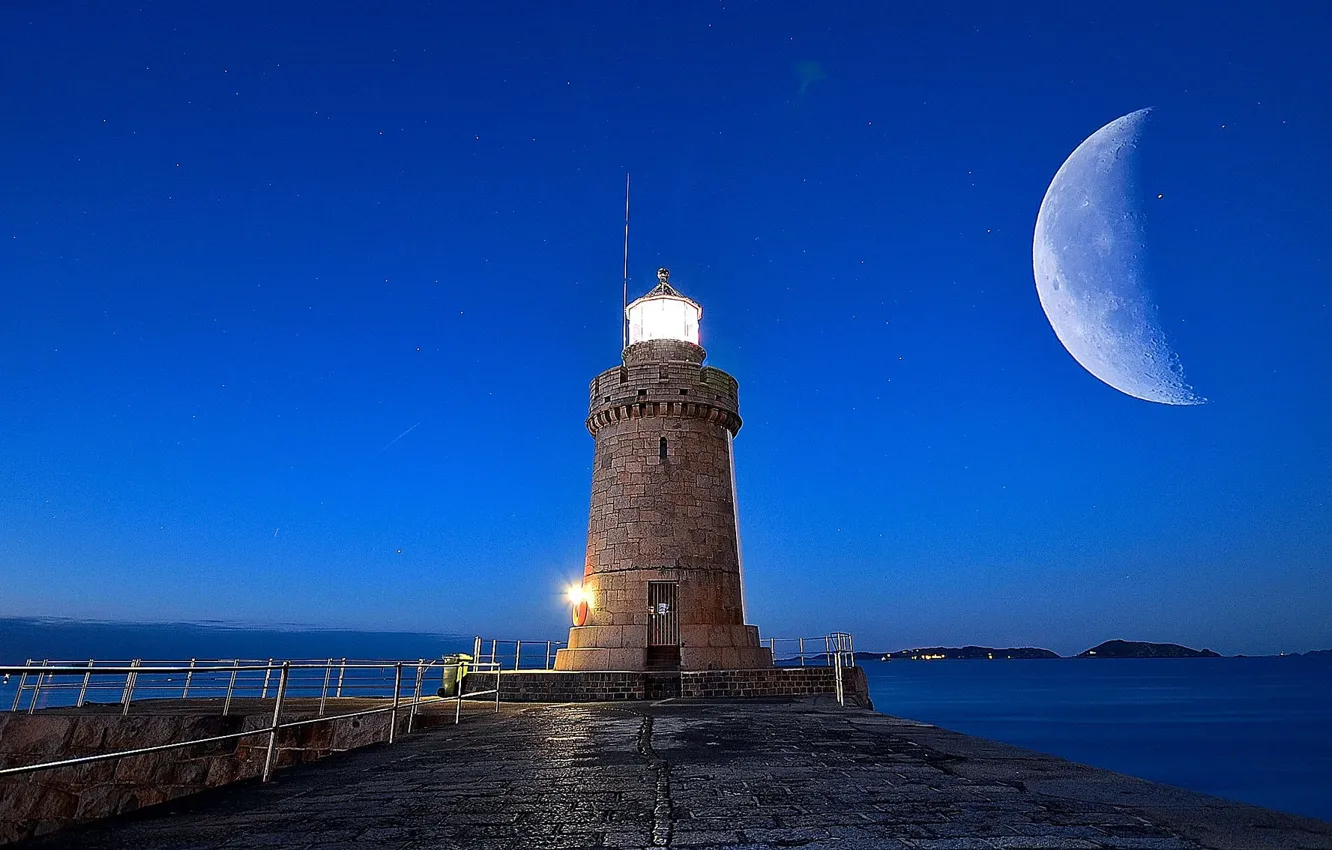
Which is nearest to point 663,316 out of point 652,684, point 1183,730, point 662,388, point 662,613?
point 662,388

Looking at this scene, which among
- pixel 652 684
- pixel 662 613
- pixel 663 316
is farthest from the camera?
pixel 663 316

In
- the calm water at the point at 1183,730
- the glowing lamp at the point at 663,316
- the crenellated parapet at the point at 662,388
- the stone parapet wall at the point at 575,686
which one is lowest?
the calm water at the point at 1183,730

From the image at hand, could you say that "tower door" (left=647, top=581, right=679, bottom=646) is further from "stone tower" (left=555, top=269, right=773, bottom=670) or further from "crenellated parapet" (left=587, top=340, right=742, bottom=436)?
"crenellated parapet" (left=587, top=340, right=742, bottom=436)

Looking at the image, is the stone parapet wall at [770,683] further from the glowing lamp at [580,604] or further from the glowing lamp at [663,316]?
the glowing lamp at [663,316]

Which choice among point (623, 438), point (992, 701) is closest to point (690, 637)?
point (623, 438)

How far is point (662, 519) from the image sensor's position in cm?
1969

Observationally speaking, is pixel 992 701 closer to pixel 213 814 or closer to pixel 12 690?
pixel 213 814

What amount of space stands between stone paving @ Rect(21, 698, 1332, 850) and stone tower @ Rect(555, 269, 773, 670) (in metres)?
11.2

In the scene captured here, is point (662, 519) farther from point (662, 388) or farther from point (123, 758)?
point (123, 758)

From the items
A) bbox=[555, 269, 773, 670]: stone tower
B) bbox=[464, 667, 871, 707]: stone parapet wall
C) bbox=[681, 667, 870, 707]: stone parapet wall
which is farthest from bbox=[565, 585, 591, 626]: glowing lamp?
bbox=[681, 667, 870, 707]: stone parapet wall

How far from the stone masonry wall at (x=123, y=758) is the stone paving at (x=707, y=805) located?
13.5 ft

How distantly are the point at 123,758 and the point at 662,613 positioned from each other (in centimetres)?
1156

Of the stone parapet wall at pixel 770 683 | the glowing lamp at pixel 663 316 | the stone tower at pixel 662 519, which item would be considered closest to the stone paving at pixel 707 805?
the stone parapet wall at pixel 770 683

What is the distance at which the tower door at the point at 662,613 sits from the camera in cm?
1895
